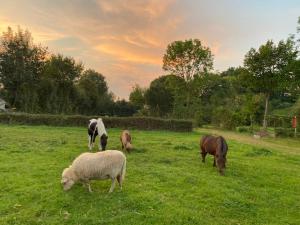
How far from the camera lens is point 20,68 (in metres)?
49.0

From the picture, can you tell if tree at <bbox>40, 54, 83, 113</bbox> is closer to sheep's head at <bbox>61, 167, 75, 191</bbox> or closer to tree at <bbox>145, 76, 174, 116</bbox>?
tree at <bbox>145, 76, 174, 116</bbox>

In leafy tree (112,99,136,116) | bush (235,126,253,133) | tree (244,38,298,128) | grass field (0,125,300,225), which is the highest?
tree (244,38,298,128)

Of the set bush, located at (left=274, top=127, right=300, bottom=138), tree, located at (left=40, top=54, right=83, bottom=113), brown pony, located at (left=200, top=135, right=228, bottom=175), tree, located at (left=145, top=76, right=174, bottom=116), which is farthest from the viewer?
tree, located at (left=145, top=76, right=174, bottom=116)

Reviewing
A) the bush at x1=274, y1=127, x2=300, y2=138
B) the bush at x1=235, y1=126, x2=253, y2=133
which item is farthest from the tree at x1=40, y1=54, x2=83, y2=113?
the bush at x1=274, y1=127, x2=300, y2=138

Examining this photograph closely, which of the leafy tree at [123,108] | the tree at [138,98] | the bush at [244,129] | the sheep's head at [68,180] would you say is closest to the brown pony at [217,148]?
the sheep's head at [68,180]

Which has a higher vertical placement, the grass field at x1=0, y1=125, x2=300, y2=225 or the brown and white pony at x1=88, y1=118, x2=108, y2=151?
the brown and white pony at x1=88, y1=118, x2=108, y2=151

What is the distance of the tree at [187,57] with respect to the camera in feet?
179

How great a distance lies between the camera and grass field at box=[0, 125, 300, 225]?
8.08m

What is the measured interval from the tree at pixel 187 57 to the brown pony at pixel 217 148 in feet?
135

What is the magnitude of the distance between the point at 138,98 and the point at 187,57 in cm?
1447

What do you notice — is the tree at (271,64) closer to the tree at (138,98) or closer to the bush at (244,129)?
the bush at (244,129)

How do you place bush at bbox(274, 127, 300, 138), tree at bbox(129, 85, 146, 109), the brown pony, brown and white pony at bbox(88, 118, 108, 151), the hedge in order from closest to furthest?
the brown pony < brown and white pony at bbox(88, 118, 108, 151) < the hedge < bush at bbox(274, 127, 300, 138) < tree at bbox(129, 85, 146, 109)

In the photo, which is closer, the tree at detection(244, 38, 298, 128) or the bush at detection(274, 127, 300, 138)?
the bush at detection(274, 127, 300, 138)

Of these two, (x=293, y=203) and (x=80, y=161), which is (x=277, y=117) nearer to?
(x=293, y=203)
